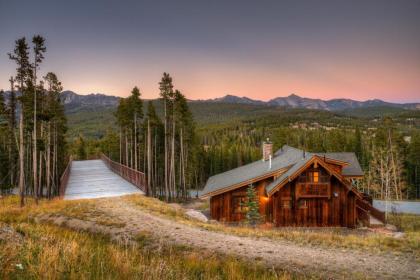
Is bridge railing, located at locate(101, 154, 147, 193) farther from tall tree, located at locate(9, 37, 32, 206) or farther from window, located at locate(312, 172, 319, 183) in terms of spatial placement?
window, located at locate(312, 172, 319, 183)

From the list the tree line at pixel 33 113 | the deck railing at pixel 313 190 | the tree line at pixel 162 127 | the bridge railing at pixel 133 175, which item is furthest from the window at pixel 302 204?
the tree line at pixel 33 113

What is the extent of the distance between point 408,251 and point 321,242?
3.21 meters

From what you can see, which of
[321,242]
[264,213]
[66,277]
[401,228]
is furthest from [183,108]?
[66,277]

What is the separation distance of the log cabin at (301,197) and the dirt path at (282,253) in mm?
11842

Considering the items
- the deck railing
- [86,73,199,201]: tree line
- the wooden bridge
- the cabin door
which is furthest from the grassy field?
[86,73,199,201]: tree line

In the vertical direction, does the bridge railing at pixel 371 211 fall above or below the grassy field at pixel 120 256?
below

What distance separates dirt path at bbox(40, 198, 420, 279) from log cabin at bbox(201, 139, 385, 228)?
38.9ft

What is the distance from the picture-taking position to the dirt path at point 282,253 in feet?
30.3

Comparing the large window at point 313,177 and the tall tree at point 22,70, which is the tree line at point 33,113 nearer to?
the tall tree at point 22,70

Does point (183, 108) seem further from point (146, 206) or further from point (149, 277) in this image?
point (149, 277)

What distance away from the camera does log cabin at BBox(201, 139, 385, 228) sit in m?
24.6

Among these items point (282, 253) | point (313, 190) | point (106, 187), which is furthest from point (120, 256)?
point (313, 190)

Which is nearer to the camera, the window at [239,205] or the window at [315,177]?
the window at [315,177]

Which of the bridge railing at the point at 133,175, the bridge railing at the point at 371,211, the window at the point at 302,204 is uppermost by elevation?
the bridge railing at the point at 133,175
